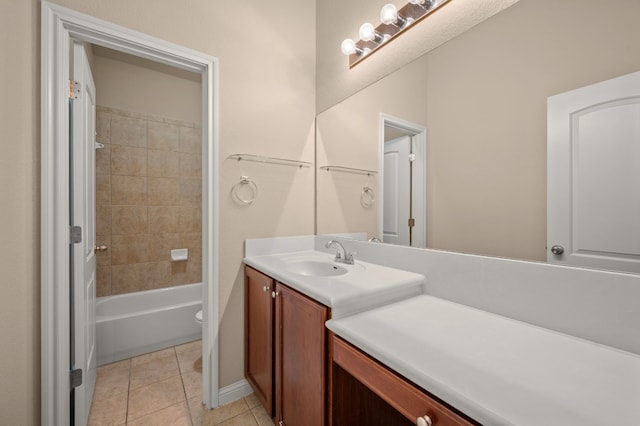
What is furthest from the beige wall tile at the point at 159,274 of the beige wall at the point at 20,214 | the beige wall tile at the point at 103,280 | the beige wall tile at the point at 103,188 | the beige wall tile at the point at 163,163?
the beige wall at the point at 20,214

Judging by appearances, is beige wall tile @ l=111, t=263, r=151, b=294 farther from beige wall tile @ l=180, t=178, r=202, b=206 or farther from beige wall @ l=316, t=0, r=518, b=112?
beige wall @ l=316, t=0, r=518, b=112

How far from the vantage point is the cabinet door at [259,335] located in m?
1.33

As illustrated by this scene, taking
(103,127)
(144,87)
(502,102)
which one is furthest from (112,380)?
(502,102)

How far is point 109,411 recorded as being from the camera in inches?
59.1

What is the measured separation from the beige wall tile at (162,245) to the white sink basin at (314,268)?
5.97 ft

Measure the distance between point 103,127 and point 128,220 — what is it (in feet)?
2.91

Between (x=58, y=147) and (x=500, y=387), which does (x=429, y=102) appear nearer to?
(x=500, y=387)

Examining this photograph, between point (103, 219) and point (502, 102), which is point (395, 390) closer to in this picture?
point (502, 102)

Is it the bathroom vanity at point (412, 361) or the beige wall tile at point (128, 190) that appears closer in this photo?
the bathroom vanity at point (412, 361)

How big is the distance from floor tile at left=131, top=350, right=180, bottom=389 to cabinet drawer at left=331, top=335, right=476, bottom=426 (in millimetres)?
1644

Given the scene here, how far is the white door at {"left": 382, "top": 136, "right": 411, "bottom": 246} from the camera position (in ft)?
4.45

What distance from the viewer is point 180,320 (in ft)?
7.52

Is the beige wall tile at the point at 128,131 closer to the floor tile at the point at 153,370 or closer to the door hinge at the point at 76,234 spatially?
the door hinge at the point at 76,234

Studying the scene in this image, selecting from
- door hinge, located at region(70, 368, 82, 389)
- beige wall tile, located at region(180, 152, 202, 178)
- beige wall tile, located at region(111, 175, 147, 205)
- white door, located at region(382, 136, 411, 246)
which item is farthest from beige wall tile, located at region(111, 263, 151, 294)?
white door, located at region(382, 136, 411, 246)
